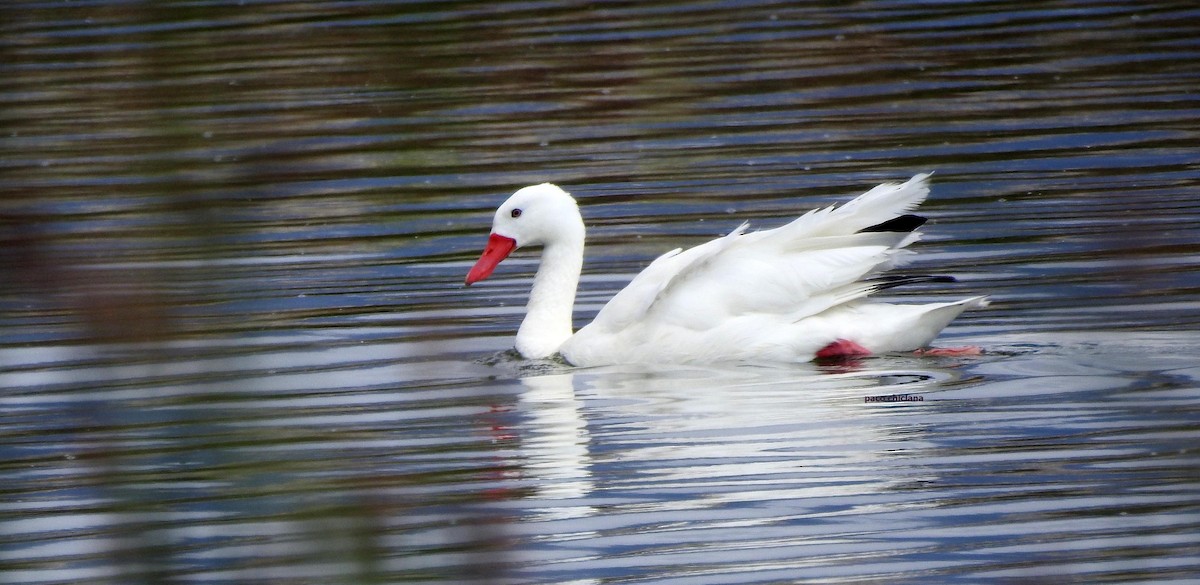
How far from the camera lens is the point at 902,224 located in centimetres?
776

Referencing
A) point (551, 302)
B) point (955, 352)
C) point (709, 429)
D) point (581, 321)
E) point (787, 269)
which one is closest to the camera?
point (709, 429)

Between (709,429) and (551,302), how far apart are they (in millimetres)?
2159

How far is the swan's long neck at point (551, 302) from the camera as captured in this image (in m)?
8.38

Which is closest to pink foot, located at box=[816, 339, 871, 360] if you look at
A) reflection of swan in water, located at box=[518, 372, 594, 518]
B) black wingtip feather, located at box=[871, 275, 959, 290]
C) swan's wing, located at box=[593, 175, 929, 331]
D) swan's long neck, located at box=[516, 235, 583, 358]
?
swan's wing, located at box=[593, 175, 929, 331]

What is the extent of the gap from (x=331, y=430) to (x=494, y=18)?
12887mm

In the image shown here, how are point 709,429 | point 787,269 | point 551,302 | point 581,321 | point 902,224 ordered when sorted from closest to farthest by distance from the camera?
point 709,429 < point 902,224 < point 787,269 < point 551,302 < point 581,321

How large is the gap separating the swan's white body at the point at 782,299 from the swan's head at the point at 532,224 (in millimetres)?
745

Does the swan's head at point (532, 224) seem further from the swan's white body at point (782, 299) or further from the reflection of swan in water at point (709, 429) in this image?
the reflection of swan in water at point (709, 429)

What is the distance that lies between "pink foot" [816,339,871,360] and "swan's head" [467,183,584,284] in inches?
60.0

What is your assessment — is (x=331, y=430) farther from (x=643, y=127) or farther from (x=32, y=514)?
(x=643, y=127)

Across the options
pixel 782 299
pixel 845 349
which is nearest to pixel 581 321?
pixel 782 299

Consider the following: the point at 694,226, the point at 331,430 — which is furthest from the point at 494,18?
the point at 331,430

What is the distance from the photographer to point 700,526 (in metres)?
5.30

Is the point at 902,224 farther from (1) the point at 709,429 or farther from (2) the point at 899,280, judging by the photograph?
(1) the point at 709,429
